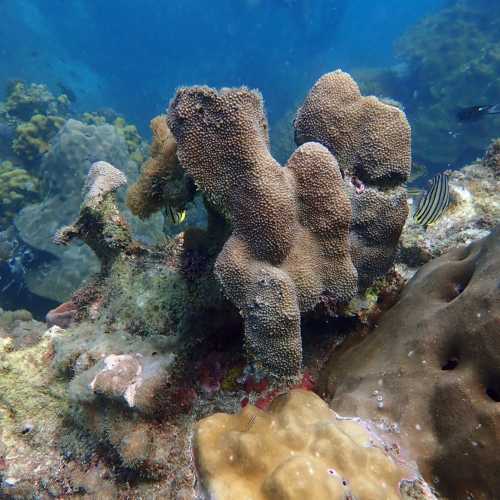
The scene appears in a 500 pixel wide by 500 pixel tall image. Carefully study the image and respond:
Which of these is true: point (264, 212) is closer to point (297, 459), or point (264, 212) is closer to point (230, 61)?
point (297, 459)

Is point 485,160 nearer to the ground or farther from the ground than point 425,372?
farther from the ground

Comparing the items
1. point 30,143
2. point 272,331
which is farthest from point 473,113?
point 30,143

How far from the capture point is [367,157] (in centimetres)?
262

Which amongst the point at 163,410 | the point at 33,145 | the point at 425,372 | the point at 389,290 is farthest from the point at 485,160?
the point at 33,145

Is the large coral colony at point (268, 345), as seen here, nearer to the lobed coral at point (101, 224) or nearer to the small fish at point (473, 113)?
the lobed coral at point (101, 224)

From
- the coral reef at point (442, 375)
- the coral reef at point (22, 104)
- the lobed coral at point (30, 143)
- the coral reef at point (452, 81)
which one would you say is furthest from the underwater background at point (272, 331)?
the coral reef at point (452, 81)

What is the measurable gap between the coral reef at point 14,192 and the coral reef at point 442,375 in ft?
35.9

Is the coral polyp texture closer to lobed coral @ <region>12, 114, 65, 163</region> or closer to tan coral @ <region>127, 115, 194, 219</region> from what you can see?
tan coral @ <region>127, 115, 194, 219</region>

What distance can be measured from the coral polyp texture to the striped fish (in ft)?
2.83

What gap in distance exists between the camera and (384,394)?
2.12 meters

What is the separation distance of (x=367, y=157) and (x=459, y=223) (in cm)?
184

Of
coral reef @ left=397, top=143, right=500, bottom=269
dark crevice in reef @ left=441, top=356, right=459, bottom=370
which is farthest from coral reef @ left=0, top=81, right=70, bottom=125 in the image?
dark crevice in reef @ left=441, top=356, right=459, bottom=370

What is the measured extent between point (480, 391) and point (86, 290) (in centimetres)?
339

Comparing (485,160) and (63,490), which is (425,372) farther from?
(485,160)
